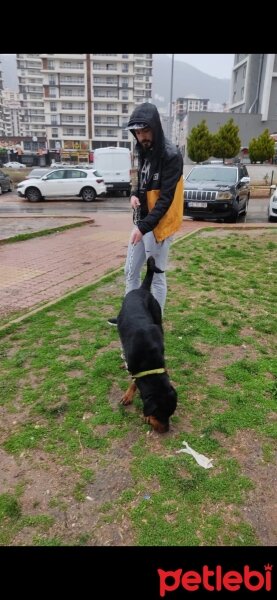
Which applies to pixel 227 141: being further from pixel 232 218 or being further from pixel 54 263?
pixel 54 263

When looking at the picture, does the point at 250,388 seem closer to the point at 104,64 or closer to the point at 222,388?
the point at 222,388

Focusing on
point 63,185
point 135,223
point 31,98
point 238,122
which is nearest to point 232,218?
point 135,223

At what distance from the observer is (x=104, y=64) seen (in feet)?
268

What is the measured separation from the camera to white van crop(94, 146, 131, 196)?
2270 centimetres

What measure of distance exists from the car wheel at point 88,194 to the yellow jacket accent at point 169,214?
1820cm

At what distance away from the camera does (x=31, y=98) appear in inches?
4483

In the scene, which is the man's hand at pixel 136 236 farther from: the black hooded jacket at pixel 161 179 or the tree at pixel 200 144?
the tree at pixel 200 144

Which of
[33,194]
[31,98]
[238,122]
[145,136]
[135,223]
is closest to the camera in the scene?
[145,136]

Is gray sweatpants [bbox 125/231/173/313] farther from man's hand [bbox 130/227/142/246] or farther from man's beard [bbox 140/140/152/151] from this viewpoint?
man's beard [bbox 140/140/152/151]

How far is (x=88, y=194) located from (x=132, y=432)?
1936 cm

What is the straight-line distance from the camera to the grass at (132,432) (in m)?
1.97
